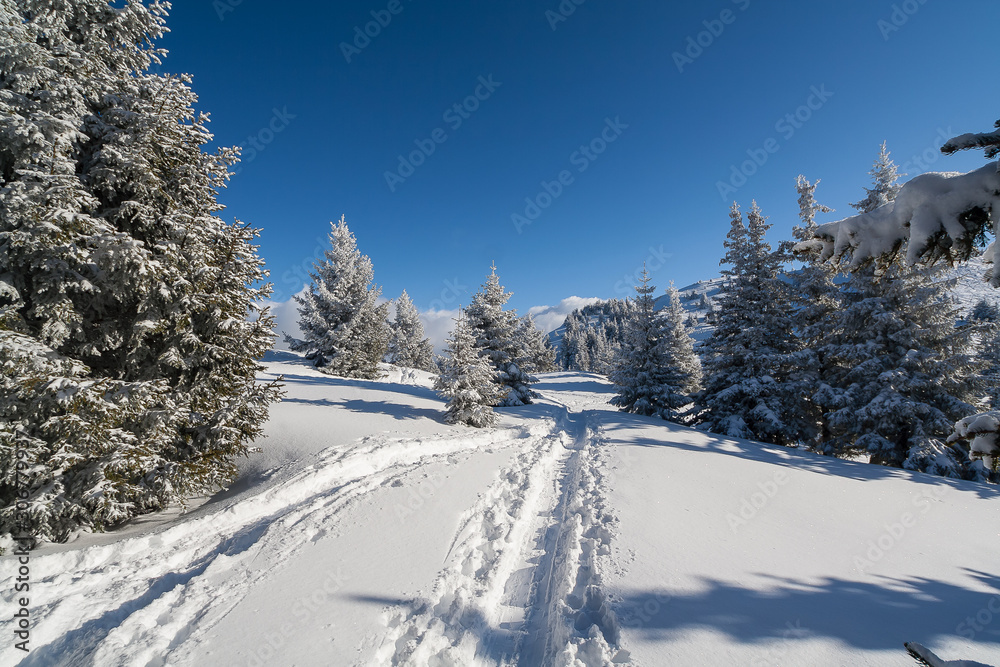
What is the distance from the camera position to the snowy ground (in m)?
3.50

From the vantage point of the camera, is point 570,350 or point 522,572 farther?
point 570,350

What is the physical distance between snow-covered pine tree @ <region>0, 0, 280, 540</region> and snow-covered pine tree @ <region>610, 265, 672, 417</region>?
1665 centimetres

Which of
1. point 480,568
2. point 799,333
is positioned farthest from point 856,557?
point 799,333

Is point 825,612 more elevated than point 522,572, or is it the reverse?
point 825,612

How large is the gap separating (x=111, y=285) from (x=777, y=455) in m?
16.5

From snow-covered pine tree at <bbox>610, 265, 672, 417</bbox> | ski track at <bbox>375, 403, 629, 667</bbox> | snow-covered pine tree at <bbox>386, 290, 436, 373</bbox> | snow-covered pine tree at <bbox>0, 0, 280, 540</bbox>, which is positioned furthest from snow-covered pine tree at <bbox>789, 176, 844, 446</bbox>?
snow-covered pine tree at <bbox>386, 290, 436, 373</bbox>

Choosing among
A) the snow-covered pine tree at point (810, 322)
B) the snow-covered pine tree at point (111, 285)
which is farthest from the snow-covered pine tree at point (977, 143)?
the snow-covered pine tree at point (810, 322)

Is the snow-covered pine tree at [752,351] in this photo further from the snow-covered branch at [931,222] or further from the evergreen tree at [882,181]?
the snow-covered branch at [931,222]

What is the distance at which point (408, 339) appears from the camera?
49.1 metres

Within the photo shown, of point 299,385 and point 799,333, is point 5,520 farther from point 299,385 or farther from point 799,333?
point 799,333

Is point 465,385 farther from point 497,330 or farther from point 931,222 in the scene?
point 931,222

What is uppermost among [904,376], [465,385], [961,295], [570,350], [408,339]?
[961,295]

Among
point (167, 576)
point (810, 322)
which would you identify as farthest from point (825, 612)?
point (810, 322)

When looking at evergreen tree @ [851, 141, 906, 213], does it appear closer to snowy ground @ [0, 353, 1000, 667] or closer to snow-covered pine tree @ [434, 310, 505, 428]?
snowy ground @ [0, 353, 1000, 667]
